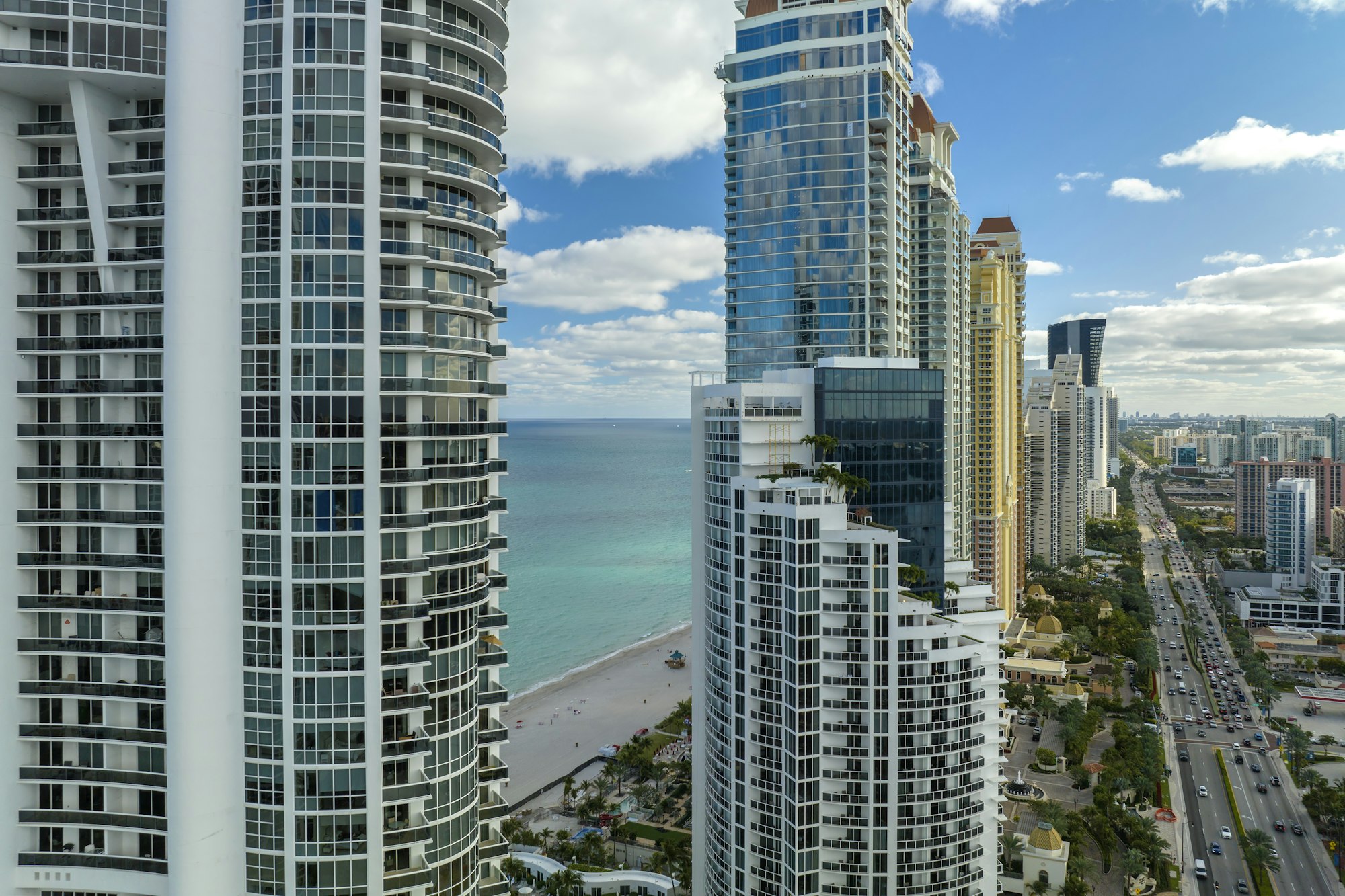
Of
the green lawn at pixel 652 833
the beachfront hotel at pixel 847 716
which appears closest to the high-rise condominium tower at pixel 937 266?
the green lawn at pixel 652 833

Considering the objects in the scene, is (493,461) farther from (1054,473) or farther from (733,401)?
(1054,473)

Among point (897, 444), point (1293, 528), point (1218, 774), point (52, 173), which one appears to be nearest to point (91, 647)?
point (52, 173)

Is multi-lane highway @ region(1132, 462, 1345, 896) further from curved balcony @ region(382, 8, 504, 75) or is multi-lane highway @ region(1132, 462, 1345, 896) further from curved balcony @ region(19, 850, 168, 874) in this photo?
curved balcony @ region(382, 8, 504, 75)

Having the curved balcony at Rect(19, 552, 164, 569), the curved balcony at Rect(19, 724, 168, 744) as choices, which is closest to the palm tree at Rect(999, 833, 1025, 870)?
the curved balcony at Rect(19, 724, 168, 744)

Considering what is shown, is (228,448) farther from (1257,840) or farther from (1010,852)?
(1257,840)

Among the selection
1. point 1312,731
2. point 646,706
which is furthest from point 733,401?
point 1312,731

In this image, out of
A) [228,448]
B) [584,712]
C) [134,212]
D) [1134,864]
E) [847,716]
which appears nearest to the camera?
[228,448]
